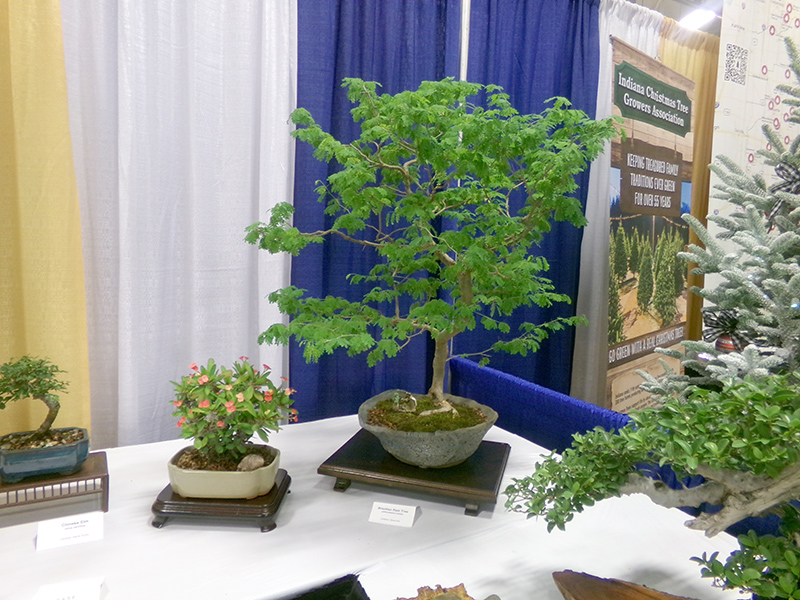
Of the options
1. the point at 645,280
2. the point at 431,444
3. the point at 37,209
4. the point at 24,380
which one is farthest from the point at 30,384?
the point at 645,280

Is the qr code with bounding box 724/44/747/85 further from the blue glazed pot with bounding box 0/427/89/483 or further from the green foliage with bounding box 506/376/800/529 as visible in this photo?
the blue glazed pot with bounding box 0/427/89/483

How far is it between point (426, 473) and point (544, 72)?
1.80 metres

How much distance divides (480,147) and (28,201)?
4.24 ft

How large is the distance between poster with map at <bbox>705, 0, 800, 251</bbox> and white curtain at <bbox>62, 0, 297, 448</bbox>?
1563mm

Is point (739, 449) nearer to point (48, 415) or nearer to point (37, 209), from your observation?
point (48, 415)

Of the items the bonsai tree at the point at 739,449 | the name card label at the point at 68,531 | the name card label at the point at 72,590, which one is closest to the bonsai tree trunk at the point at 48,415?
the name card label at the point at 68,531

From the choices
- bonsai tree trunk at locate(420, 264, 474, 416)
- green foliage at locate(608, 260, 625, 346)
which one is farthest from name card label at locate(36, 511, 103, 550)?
green foliage at locate(608, 260, 625, 346)

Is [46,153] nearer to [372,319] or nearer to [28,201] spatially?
[28,201]

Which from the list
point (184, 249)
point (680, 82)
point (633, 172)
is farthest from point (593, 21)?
point (184, 249)

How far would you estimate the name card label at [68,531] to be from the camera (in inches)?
40.4

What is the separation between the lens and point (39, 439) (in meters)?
1.20

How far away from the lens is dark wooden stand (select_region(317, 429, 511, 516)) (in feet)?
3.89

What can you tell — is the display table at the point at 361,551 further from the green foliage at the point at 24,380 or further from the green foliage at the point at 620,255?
the green foliage at the point at 620,255

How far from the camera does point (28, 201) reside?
5.02 ft
